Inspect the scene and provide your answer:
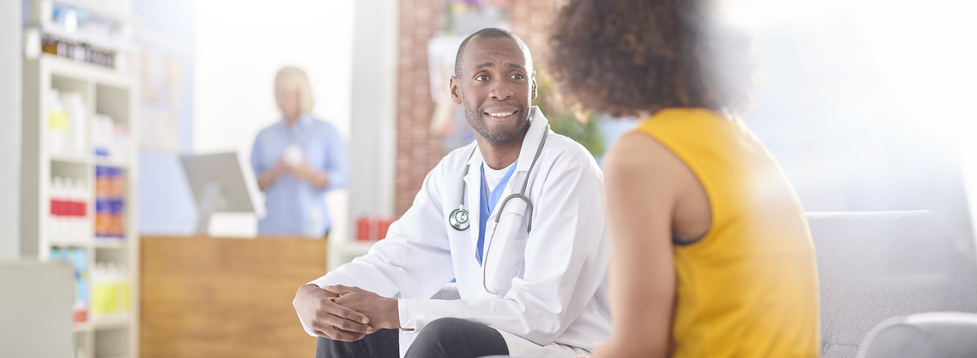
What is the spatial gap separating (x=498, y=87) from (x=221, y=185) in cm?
252

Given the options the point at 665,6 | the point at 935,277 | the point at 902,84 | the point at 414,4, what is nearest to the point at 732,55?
the point at 665,6

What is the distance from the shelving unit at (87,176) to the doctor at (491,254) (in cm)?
271

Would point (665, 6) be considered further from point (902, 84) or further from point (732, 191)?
point (902, 84)

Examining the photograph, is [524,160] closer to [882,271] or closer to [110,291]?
[882,271]

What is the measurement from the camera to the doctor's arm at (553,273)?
1507 mm

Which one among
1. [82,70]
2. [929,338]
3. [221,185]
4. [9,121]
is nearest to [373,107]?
[221,185]

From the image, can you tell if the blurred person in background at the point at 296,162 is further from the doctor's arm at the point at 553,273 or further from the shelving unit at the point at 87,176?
the doctor's arm at the point at 553,273

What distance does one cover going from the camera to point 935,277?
1.52 metres

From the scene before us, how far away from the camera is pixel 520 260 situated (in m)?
1.71

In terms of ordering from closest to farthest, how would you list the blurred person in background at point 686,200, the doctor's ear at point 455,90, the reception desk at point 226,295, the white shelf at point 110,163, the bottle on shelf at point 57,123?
the blurred person in background at point 686,200 → the doctor's ear at point 455,90 → the reception desk at point 226,295 → the bottle on shelf at point 57,123 → the white shelf at point 110,163

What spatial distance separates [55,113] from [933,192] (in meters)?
3.98

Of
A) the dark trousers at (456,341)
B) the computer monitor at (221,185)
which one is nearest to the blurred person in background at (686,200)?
the dark trousers at (456,341)

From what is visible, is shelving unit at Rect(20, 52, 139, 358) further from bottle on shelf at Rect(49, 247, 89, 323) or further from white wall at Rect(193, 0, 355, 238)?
white wall at Rect(193, 0, 355, 238)

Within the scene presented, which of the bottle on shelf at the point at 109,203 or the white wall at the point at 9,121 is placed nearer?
the white wall at the point at 9,121
